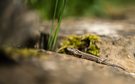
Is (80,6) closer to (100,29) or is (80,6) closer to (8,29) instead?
(100,29)

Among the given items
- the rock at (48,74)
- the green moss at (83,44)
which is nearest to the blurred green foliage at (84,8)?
the green moss at (83,44)

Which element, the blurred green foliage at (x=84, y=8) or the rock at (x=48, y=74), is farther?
the blurred green foliage at (x=84, y=8)

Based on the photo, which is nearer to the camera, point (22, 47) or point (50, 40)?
point (22, 47)

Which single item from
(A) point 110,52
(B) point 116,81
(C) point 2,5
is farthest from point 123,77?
(C) point 2,5

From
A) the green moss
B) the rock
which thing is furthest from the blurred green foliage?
the rock

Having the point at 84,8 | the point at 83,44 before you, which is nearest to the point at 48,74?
the point at 83,44

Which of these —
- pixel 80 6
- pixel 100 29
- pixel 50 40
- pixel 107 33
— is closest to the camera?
pixel 50 40

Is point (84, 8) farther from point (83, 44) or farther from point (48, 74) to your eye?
point (48, 74)

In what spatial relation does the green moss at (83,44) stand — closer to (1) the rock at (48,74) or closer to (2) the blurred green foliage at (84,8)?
(1) the rock at (48,74)
